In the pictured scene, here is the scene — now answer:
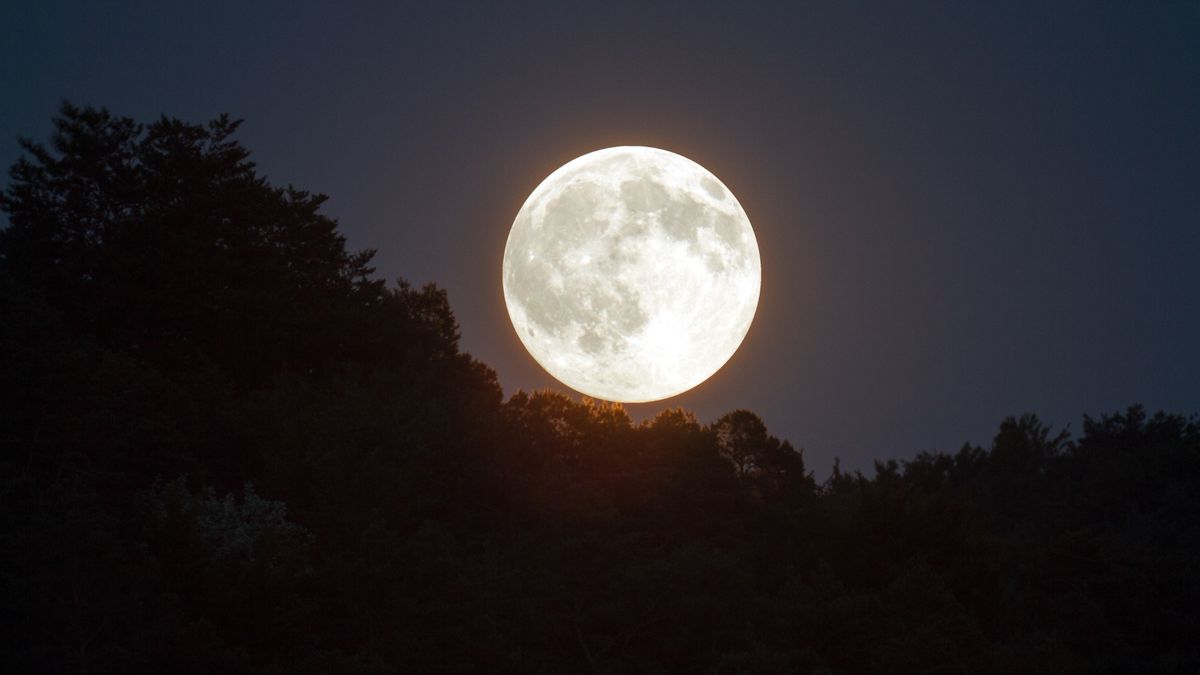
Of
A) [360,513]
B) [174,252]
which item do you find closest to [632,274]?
[360,513]

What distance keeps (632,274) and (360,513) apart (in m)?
10.4

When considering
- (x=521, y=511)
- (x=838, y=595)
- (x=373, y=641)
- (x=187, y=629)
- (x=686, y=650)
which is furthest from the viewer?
(x=521, y=511)

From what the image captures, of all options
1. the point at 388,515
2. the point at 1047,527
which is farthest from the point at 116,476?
the point at 1047,527

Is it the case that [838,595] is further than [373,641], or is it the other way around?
[838,595]

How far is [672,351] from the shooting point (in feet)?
115

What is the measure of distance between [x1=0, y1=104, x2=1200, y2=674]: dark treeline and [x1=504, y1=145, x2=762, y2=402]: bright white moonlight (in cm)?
485

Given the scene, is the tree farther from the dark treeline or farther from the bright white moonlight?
the bright white moonlight

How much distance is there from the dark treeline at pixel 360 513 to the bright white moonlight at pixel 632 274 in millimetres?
4854

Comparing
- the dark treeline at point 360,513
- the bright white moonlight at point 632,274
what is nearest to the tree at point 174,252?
the dark treeline at point 360,513

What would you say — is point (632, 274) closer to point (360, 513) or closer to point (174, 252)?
point (360, 513)

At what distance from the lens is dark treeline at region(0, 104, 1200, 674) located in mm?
23938

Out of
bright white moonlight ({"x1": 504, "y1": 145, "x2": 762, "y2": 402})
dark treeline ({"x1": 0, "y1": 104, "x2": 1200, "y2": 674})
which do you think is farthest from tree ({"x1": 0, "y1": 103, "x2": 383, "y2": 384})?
bright white moonlight ({"x1": 504, "y1": 145, "x2": 762, "y2": 402})

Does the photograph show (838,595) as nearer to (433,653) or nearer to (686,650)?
(686,650)

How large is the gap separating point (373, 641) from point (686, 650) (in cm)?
915
